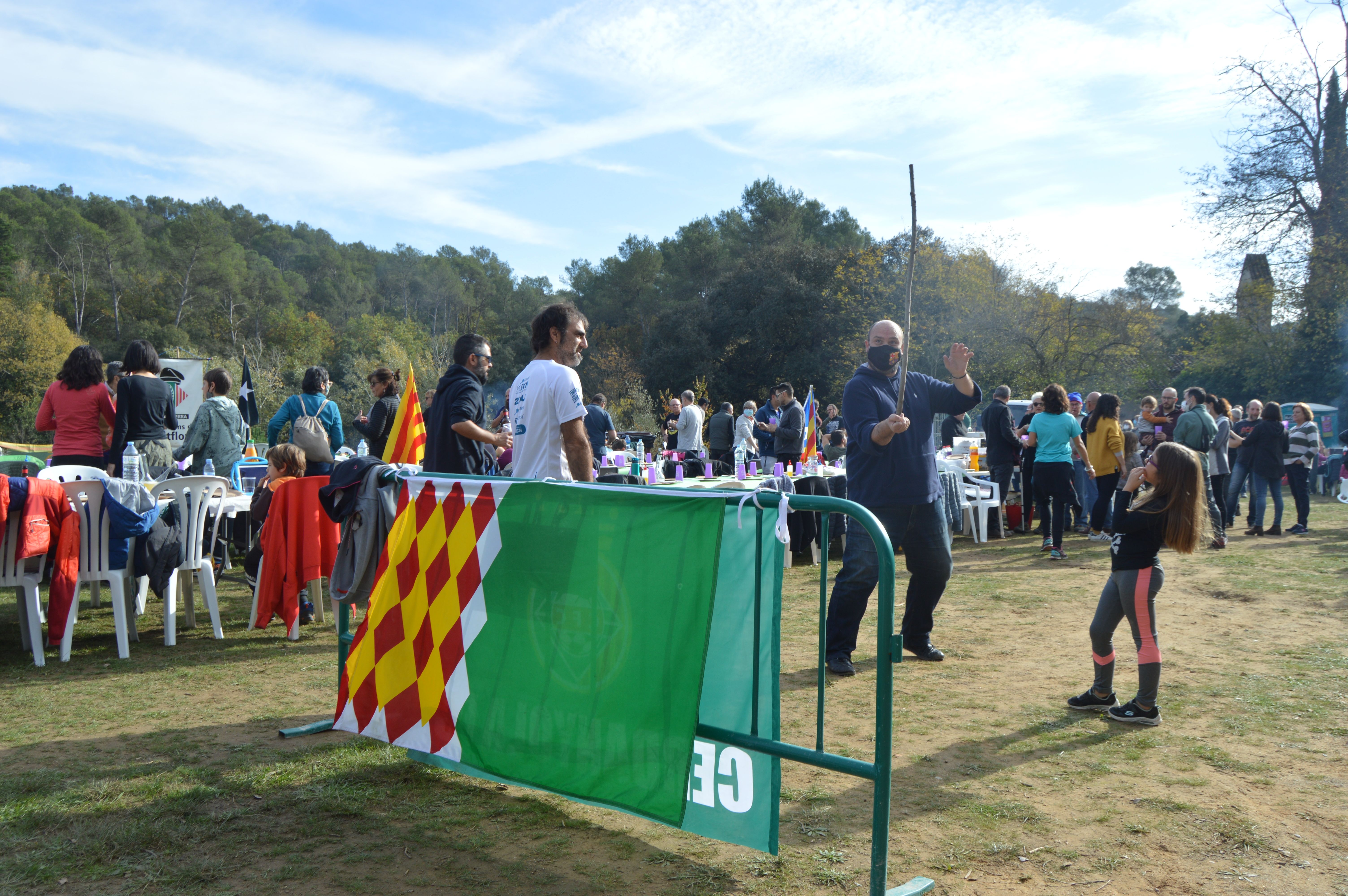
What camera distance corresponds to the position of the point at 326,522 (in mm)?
6000

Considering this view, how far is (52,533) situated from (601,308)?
53.5m

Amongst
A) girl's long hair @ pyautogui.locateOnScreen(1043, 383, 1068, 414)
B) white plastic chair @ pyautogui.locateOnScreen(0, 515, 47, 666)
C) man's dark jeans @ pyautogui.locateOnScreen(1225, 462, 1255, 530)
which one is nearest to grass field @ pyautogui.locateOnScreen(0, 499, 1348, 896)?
white plastic chair @ pyautogui.locateOnScreen(0, 515, 47, 666)

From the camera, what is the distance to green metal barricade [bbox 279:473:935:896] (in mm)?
2291

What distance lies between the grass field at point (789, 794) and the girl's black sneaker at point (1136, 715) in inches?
2.4

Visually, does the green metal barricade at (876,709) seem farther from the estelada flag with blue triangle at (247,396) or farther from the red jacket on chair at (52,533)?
the estelada flag with blue triangle at (247,396)

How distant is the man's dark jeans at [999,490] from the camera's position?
36.0 ft

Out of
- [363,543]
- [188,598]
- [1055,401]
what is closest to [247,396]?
[188,598]

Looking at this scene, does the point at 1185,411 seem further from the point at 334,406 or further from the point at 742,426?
the point at 334,406

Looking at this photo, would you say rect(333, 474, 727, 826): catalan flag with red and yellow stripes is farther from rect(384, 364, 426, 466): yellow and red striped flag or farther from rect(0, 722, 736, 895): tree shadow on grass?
rect(384, 364, 426, 466): yellow and red striped flag

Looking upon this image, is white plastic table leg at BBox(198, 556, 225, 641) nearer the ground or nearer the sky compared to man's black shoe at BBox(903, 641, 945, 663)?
nearer the sky

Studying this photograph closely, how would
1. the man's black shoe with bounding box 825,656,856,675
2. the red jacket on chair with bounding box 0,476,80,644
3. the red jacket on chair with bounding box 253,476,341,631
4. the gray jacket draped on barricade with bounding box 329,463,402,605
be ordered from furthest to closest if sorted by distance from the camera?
the red jacket on chair with bounding box 253,476,341,631 < the red jacket on chair with bounding box 0,476,80,644 < the man's black shoe with bounding box 825,656,856,675 < the gray jacket draped on barricade with bounding box 329,463,402,605

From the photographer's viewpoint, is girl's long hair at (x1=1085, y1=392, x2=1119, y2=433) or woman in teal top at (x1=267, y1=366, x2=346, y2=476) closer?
woman in teal top at (x1=267, y1=366, x2=346, y2=476)

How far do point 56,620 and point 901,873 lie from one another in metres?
5.43

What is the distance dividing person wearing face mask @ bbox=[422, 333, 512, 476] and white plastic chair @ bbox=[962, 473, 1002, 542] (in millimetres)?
7819
